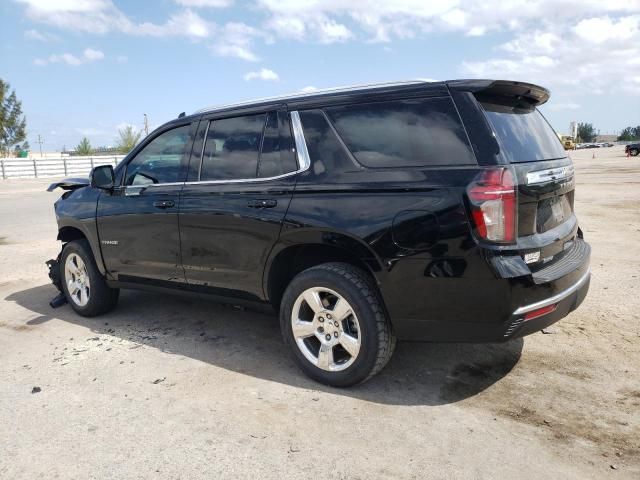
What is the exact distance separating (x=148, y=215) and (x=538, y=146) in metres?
3.01

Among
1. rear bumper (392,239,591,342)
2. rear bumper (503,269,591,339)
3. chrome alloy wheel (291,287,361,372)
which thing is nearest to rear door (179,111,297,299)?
chrome alloy wheel (291,287,361,372)

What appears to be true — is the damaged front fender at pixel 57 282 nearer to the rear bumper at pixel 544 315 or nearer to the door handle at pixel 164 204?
the door handle at pixel 164 204

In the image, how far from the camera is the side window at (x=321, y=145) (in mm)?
3416

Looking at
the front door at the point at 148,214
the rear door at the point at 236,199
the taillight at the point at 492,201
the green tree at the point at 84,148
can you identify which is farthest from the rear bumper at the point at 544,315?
the green tree at the point at 84,148

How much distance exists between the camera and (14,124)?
5650 centimetres

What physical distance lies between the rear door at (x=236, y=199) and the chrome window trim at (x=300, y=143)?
0.05m

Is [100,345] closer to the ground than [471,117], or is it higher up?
closer to the ground

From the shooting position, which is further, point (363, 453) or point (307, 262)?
point (307, 262)

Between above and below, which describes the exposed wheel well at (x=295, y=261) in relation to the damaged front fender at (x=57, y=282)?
above

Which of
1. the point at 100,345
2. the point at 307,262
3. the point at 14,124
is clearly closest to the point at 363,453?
the point at 307,262

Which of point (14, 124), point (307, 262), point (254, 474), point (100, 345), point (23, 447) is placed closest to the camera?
point (254, 474)

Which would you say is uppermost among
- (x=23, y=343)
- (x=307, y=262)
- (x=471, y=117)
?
(x=471, y=117)

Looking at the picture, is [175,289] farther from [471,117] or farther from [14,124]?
[14,124]

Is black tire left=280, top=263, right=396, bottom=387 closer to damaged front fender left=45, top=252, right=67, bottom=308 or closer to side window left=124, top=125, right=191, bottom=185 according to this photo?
side window left=124, top=125, right=191, bottom=185
